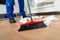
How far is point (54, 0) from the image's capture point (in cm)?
304

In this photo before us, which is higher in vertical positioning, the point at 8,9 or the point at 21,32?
the point at 8,9

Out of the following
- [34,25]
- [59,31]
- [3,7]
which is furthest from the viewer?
[3,7]

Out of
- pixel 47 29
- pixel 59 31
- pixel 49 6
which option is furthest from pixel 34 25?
pixel 49 6

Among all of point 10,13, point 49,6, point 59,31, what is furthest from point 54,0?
point 59,31

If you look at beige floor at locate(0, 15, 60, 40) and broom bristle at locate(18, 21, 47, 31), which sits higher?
broom bristle at locate(18, 21, 47, 31)

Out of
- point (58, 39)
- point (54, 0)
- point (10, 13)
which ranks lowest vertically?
point (58, 39)

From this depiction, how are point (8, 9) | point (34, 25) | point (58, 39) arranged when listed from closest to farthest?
point (58, 39)
point (34, 25)
point (8, 9)

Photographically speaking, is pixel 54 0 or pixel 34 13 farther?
pixel 34 13

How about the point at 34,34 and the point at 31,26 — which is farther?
the point at 31,26

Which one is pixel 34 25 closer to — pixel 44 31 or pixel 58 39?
pixel 44 31

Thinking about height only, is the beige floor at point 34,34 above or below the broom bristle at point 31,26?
below

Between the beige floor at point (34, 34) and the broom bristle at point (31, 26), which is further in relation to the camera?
the broom bristle at point (31, 26)

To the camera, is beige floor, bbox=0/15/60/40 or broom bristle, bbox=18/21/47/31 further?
broom bristle, bbox=18/21/47/31

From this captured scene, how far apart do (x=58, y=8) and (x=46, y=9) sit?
0.28 m
